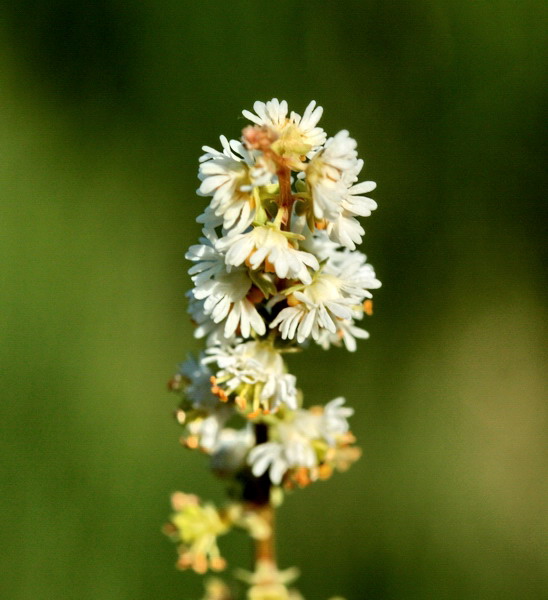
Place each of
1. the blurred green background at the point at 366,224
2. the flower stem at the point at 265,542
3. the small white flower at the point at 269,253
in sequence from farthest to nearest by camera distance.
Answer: the blurred green background at the point at 366,224 → the flower stem at the point at 265,542 → the small white flower at the point at 269,253

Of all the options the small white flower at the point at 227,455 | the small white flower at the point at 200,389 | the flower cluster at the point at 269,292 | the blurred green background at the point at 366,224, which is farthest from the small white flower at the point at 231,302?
the blurred green background at the point at 366,224

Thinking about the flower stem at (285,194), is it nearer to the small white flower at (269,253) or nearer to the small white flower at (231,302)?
the small white flower at (269,253)

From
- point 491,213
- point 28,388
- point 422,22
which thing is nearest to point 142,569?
point 28,388

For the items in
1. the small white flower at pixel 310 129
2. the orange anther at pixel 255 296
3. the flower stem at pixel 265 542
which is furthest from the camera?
the flower stem at pixel 265 542

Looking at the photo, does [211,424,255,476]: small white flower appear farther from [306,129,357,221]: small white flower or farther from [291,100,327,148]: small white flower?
[291,100,327,148]: small white flower

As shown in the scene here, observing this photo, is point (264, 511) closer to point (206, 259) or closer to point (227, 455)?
point (227, 455)

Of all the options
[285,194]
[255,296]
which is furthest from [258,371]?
[285,194]

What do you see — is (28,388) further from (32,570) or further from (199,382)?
(199,382)

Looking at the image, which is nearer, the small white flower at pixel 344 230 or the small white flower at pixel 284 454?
the small white flower at pixel 344 230

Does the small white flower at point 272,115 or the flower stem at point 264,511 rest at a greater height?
the small white flower at point 272,115

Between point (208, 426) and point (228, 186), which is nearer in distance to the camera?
point (228, 186)
